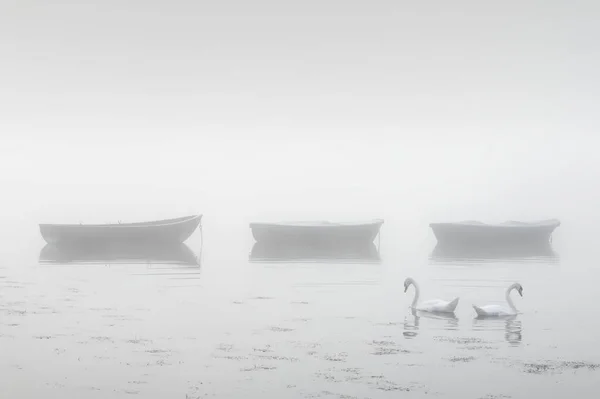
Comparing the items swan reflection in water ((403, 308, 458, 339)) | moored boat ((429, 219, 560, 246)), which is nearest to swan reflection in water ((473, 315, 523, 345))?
swan reflection in water ((403, 308, 458, 339))

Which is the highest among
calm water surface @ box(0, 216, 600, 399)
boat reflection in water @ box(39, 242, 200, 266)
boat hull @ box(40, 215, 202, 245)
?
boat hull @ box(40, 215, 202, 245)

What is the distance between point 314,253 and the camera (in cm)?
6419

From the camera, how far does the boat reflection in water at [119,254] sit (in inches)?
2191

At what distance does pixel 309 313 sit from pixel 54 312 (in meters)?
8.59

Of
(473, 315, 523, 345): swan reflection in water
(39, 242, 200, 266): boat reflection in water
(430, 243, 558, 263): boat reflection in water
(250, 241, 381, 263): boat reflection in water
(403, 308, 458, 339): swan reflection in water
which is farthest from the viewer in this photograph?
(430, 243, 558, 263): boat reflection in water

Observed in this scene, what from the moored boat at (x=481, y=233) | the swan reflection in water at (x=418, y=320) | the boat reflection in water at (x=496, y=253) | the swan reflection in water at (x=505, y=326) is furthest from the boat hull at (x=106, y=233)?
the swan reflection in water at (x=505, y=326)

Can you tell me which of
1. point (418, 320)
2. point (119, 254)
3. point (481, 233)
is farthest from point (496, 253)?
point (418, 320)

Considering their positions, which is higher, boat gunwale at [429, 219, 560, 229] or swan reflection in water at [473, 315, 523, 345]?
boat gunwale at [429, 219, 560, 229]

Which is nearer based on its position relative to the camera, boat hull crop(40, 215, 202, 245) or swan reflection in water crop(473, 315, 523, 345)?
swan reflection in water crop(473, 315, 523, 345)

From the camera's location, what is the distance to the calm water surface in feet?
63.2

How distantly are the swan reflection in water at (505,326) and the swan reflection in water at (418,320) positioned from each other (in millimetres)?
709

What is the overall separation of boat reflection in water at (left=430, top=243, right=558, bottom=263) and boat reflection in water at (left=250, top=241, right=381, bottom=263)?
5200 mm

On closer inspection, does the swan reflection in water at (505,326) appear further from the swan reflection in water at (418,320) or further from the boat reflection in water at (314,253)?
the boat reflection in water at (314,253)

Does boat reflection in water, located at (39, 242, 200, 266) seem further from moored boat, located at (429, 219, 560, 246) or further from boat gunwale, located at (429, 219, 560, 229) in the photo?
moored boat, located at (429, 219, 560, 246)
